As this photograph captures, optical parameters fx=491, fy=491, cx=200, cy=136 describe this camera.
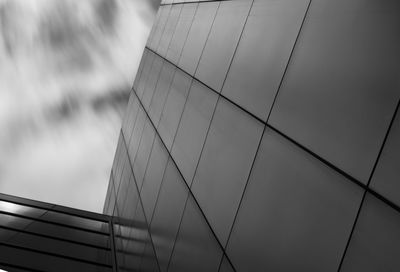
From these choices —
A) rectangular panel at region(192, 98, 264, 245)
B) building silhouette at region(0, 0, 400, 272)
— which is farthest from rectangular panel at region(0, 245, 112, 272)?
rectangular panel at region(192, 98, 264, 245)

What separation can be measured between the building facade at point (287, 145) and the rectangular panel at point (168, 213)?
0.24 ft

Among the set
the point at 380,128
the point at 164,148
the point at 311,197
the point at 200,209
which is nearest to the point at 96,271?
the point at 164,148

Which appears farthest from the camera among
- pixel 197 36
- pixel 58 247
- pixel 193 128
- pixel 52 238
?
pixel 52 238

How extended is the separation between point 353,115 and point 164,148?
40.3 ft

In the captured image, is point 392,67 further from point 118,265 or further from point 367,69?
point 118,265

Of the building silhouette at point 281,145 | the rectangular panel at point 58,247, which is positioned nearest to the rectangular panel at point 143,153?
the building silhouette at point 281,145

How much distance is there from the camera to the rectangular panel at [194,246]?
9797mm

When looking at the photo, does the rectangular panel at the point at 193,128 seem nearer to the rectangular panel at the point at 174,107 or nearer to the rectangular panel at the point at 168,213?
the rectangular panel at the point at 168,213

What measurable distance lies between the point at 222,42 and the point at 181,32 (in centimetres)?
868

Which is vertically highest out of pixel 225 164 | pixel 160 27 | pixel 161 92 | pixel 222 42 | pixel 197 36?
pixel 160 27

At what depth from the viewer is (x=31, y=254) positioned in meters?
20.2

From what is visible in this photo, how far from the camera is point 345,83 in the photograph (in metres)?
6.56

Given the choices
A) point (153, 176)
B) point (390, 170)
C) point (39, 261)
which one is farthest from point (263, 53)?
point (39, 261)

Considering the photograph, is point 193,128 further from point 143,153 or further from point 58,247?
point 58,247
